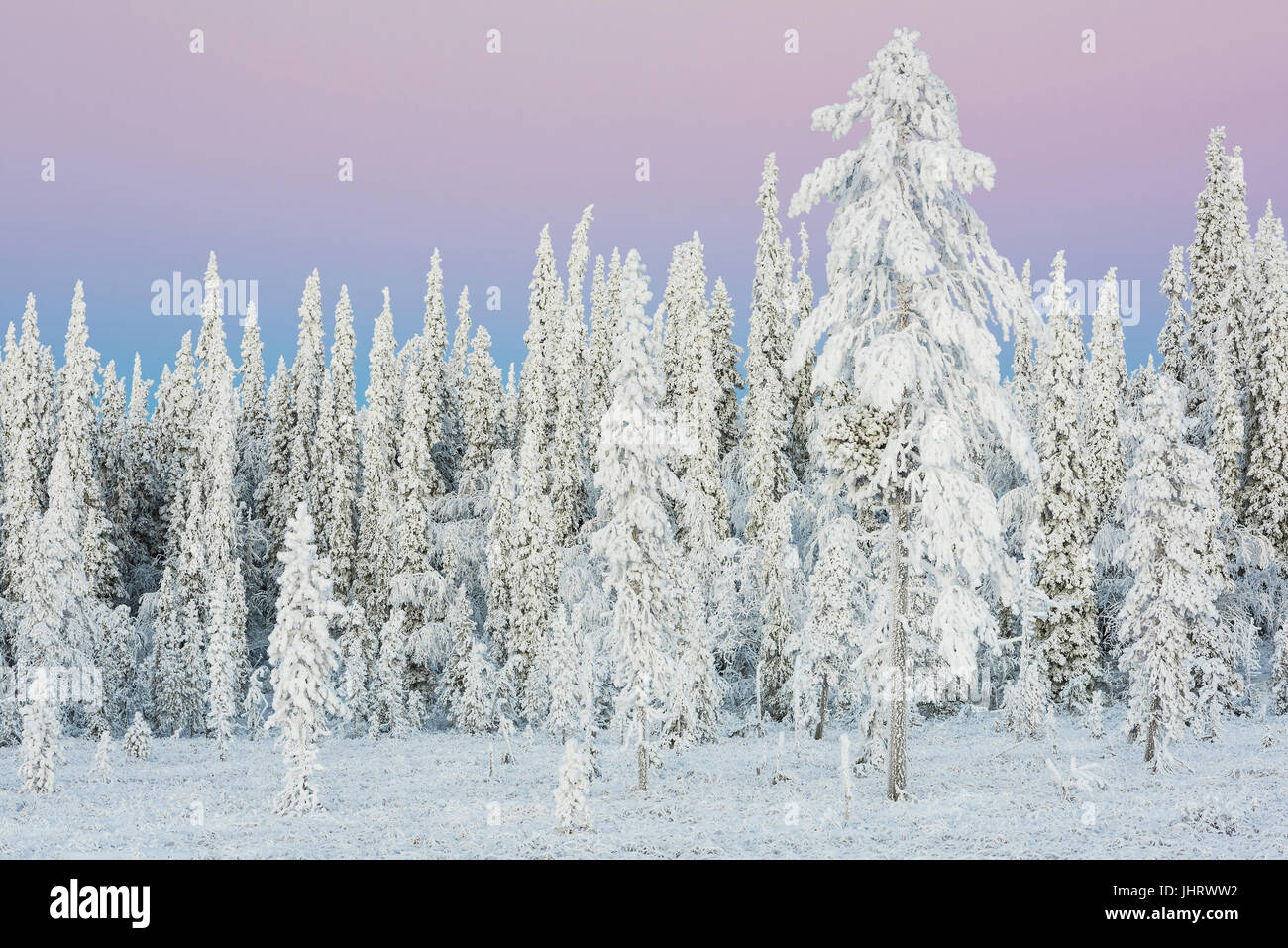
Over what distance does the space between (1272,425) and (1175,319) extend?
39.0 ft

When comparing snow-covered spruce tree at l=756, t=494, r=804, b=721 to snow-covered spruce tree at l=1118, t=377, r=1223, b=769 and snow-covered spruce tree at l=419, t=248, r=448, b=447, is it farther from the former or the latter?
snow-covered spruce tree at l=419, t=248, r=448, b=447

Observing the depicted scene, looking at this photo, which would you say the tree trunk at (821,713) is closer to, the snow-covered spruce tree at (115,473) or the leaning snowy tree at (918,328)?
the leaning snowy tree at (918,328)

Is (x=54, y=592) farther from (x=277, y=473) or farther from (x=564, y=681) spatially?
(x=564, y=681)

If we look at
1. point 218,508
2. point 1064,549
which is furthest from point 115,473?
point 1064,549

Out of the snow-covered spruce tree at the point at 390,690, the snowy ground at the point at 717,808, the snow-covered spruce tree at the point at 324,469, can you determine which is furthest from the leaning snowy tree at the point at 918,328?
the snow-covered spruce tree at the point at 324,469

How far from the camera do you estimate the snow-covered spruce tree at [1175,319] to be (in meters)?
53.6

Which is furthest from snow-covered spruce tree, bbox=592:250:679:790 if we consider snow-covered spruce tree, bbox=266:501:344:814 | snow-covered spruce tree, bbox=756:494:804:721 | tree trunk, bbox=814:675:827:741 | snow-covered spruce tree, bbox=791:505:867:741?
snow-covered spruce tree, bbox=756:494:804:721

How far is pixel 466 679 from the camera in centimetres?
4984

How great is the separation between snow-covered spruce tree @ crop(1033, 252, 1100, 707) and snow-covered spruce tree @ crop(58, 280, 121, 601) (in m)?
52.4

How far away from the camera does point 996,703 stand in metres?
47.7

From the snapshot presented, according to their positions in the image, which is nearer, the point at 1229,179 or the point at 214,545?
the point at 1229,179
